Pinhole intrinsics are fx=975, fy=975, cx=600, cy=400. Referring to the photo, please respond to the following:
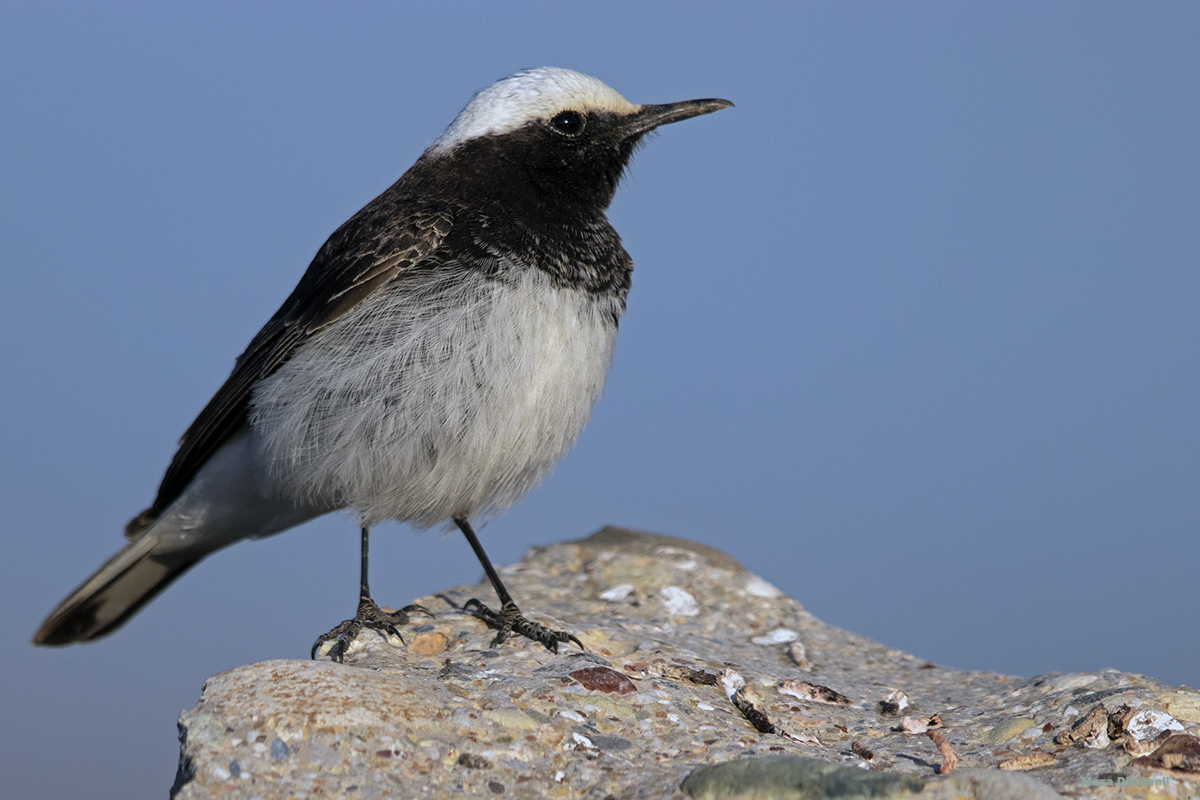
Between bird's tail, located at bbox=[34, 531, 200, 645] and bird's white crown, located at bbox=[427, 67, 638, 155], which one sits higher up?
bird's white crown, located at bbox=[427, 67, 638, 155]

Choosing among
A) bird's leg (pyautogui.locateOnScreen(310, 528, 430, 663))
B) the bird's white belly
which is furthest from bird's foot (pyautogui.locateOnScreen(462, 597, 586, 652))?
the bird's white belly

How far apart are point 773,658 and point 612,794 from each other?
8.05 feet

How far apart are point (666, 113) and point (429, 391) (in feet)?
7.38

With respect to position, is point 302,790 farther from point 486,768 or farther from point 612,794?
point 612,794

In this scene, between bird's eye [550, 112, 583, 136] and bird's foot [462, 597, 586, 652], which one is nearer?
bird's foot [462, 597, 586, 652]

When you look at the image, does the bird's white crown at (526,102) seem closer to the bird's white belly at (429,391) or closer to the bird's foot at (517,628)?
the bird's white belly at (429,391)

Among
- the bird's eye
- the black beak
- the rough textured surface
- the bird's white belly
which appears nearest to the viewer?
the rough textured surface

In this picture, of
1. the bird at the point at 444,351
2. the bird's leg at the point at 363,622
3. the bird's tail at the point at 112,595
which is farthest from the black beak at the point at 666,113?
the bird's tail at the point at 112,595

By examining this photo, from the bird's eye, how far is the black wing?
824mm

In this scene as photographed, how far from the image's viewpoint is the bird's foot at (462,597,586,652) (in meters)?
4.41

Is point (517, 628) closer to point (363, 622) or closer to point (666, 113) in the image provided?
point (363, 622)

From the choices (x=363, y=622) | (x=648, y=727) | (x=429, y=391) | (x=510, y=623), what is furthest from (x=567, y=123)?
(x=648, y=727)

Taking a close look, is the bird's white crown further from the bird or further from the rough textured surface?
the rough textured surface

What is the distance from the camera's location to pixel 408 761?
3.00m
